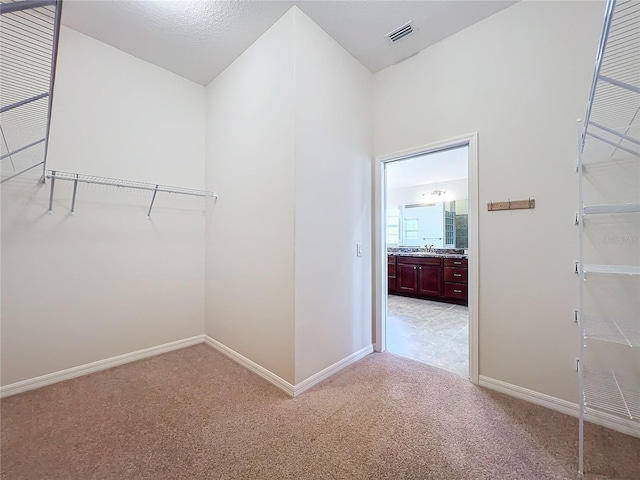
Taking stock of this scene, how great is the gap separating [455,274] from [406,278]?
0.92 m

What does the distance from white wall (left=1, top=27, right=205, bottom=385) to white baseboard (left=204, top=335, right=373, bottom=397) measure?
610 mm

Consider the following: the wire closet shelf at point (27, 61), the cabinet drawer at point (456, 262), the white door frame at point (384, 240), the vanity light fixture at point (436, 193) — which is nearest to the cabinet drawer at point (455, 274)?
the cabinet drawer at point (456, 262)

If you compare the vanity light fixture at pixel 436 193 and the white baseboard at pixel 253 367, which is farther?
the vanity light fixture at pixel 436 193

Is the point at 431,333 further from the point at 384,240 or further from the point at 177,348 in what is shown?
the point at 177,348

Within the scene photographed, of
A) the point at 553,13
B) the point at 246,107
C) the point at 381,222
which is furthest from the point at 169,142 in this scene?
the point at 553,13

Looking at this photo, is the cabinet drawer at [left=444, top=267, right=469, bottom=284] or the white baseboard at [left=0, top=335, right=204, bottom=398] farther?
the cabinet drawer at [left=444, top=267, right=469, bottom=284]

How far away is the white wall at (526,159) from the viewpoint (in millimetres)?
1753

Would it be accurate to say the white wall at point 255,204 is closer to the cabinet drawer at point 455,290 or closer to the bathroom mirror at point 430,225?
the cabinet drawer at point 455,290

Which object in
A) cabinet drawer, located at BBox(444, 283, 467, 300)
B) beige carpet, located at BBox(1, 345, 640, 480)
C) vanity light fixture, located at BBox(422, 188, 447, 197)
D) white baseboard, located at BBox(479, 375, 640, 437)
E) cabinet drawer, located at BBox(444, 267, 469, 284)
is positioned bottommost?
beige carpet, located at BBox(1, 345, 640, 480)

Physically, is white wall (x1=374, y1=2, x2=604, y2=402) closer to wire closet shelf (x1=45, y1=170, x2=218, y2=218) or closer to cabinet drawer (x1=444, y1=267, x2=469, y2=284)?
wire closet shelf (x1=45, y1=170, x2=218, y2=218)

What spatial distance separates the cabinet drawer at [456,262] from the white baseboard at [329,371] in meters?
2.74

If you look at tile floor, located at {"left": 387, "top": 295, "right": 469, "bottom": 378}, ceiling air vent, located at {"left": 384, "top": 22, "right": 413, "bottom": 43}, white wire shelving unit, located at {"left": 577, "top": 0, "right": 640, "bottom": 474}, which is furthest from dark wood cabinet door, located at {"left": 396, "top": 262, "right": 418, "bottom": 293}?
ceiling air vent, located at {"left": 384, "top": 22, "right": 413, "bottom": 43}

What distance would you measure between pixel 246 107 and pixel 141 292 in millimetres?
2056

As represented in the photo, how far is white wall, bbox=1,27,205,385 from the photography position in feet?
6.64
